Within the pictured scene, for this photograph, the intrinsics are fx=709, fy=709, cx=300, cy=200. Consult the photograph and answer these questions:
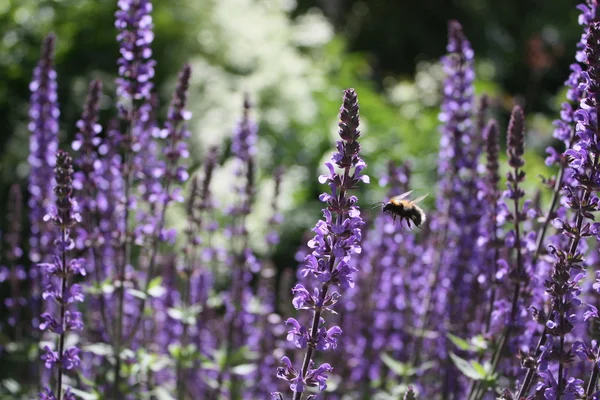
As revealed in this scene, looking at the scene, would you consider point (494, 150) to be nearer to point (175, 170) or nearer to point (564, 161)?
point (564, 161)

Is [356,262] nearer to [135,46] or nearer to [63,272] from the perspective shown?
[135,46]

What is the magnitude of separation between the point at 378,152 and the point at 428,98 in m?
5.24

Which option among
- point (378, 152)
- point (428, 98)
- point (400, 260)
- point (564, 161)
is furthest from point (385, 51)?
point (564, 161)

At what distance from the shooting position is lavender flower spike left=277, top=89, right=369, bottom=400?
2.61 metres

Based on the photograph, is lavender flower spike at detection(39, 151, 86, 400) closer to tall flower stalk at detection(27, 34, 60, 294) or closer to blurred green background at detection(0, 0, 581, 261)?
tall flower stalk at detection(27, 34, 60, 294)

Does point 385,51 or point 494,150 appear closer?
point 494,150

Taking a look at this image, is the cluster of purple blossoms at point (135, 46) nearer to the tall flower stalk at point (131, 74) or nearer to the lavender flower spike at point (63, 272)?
the tall flower stalk at point (131, 74)

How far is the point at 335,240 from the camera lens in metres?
2.65

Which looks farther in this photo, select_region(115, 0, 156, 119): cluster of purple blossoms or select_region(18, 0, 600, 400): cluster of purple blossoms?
select_region(115, 0, 156, 119): cluster of purple blossoms

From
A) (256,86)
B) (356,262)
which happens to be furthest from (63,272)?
(256,86)

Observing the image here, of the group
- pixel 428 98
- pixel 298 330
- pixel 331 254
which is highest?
pixel 428 98

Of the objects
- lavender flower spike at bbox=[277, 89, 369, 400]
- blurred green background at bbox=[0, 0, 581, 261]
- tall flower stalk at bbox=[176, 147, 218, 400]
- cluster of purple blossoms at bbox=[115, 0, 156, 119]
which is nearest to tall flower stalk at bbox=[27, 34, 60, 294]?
cluster of purple blossoms at bbox=[115, 0, 156, 119]

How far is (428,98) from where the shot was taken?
49.6 ft

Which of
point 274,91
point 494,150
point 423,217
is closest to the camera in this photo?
point 423,217
